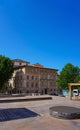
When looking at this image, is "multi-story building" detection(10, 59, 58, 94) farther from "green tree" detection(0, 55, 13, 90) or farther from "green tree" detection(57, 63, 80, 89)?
"green tree" detection(57, 63, 80, 89)

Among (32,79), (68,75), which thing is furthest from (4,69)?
(68,75)

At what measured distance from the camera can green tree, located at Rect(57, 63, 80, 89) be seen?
60281mm

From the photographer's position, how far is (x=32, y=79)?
70.9m

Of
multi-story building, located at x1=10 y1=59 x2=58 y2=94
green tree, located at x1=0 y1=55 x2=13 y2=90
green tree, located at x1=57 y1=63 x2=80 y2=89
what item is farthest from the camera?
multi-story building, located at x1=10 y1=59 x2=58 y2=94

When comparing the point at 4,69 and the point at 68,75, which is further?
the point at 68,75

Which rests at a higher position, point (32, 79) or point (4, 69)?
point (4, 69)

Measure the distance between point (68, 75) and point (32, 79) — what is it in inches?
634

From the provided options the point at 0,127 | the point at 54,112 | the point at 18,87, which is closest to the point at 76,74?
the point at 18,87

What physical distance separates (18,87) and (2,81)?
16.8 m

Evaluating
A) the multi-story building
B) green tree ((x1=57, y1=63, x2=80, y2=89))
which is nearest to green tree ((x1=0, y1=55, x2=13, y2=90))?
the multi-story building

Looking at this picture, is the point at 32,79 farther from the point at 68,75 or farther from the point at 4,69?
the point at 4,69

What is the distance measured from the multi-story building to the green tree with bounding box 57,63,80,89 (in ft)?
44.8

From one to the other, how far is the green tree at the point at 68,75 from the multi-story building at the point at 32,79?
13654 millimetres

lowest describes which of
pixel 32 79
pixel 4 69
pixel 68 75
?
pixel 32 79
